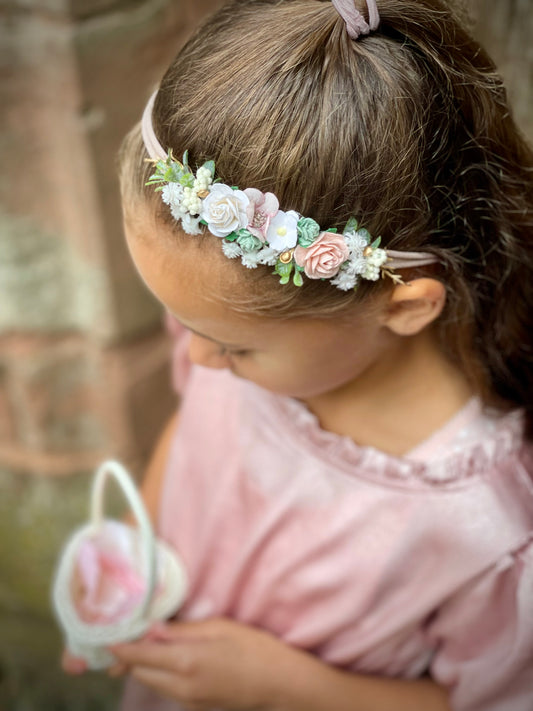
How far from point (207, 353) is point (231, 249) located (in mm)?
193

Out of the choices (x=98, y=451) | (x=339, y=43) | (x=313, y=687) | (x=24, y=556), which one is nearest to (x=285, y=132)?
(x=339, y=43)

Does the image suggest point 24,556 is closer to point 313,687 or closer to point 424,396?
point 313,687

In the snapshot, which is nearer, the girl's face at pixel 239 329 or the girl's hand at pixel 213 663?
the girl's face at pixel 239 329

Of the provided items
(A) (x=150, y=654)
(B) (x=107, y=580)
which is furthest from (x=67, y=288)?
(A) (x=150, y=654)

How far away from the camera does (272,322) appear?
73 centimetres

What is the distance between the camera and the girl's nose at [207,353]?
2.68ft

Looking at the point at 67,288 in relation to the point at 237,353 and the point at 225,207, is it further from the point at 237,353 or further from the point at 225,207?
the point at 225,207

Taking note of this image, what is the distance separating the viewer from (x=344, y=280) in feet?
2.24

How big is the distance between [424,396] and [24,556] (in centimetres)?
110

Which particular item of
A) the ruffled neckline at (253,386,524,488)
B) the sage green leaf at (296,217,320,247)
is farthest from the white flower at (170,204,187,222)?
the ruffled neckline at (253,386,524,488)

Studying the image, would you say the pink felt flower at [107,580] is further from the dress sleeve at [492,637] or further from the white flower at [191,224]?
the white flower at [191,224]

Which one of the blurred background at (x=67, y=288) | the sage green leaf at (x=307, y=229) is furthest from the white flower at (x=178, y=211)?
the blurred background at (x=67, y=288)

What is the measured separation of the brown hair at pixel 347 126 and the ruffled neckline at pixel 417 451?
7.8 inches

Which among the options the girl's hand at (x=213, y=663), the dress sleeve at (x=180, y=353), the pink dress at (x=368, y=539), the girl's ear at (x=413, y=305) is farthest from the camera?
the dress sleeve at (x=180, y=353)
